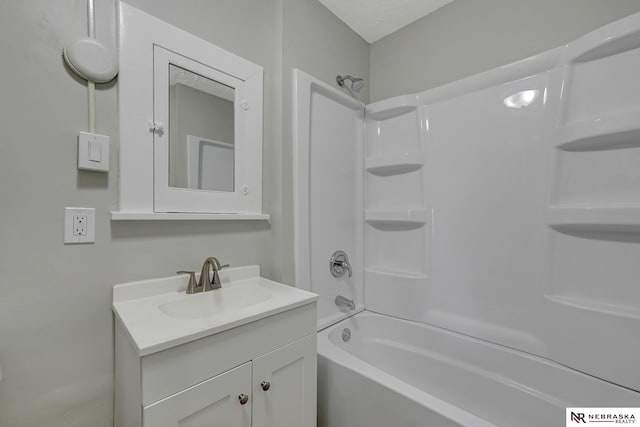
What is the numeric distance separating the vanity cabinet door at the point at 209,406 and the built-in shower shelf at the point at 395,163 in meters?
1.47

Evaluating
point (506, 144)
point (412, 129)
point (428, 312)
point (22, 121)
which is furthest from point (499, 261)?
point (22, 121)

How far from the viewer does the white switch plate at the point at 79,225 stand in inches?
35.2

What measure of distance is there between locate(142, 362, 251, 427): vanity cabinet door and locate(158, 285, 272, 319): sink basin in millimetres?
217

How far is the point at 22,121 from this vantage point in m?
0.83

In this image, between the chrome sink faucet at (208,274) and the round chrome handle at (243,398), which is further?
the chrome sink faucet at (208,274)

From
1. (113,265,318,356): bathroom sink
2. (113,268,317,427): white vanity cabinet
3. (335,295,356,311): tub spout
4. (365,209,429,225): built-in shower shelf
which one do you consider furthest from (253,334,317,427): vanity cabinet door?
(365,209,429,225): built-in shower shelf

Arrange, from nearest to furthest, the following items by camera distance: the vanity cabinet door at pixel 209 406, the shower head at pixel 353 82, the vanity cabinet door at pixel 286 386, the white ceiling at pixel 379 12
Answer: the vanity cabinet door at pixel 209 406 < the vanity cabinet door at pixel 286 386 < the white ceiling at pixel 379 12 < the shower head at pixel 353 82

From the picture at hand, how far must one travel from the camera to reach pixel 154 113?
3.50 ft

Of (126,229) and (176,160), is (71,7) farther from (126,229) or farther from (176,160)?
(126,229)

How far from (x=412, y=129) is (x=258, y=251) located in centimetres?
128

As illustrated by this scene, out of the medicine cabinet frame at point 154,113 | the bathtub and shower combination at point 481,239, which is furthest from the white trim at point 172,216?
the bathtub and shower combination at point 481,239

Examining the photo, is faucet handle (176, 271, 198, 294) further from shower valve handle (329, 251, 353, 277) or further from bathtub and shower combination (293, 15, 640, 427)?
shower valve handle (329, 251, 353, 277)

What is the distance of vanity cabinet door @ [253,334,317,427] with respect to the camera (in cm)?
92

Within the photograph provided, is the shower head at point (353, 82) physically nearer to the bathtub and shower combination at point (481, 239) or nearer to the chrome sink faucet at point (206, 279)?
the bathtub and shower combination at point (481, 239)
